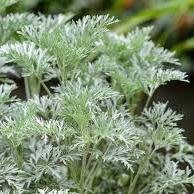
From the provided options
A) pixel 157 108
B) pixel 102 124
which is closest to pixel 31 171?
pixel 102 124

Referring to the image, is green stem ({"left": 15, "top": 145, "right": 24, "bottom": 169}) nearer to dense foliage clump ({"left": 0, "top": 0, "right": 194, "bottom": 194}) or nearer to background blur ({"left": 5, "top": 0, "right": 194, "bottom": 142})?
dense foliage clump ({"left": 0, "top": 0, "right": 194, "bottom": 194})

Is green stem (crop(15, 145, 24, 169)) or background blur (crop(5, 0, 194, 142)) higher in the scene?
background blur (crop(5, 0, 194, 142))

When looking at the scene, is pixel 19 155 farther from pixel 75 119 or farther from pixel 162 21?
pixel 162 21

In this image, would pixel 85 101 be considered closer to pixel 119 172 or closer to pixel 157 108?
pixel 157 108

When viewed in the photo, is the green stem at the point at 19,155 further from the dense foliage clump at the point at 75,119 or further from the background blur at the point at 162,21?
the background blur at the point at 162,21

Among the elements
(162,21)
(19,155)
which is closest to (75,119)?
(19,155)

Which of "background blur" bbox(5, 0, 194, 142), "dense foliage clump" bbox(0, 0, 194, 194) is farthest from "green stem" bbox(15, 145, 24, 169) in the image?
"background blur" bbox(5, 0, 194, 142)

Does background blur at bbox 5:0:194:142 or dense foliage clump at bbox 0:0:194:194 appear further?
background blur at bbox 5:0:194:142

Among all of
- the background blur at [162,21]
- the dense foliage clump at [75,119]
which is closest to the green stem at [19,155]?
the dense foliage clump at [75,119]
